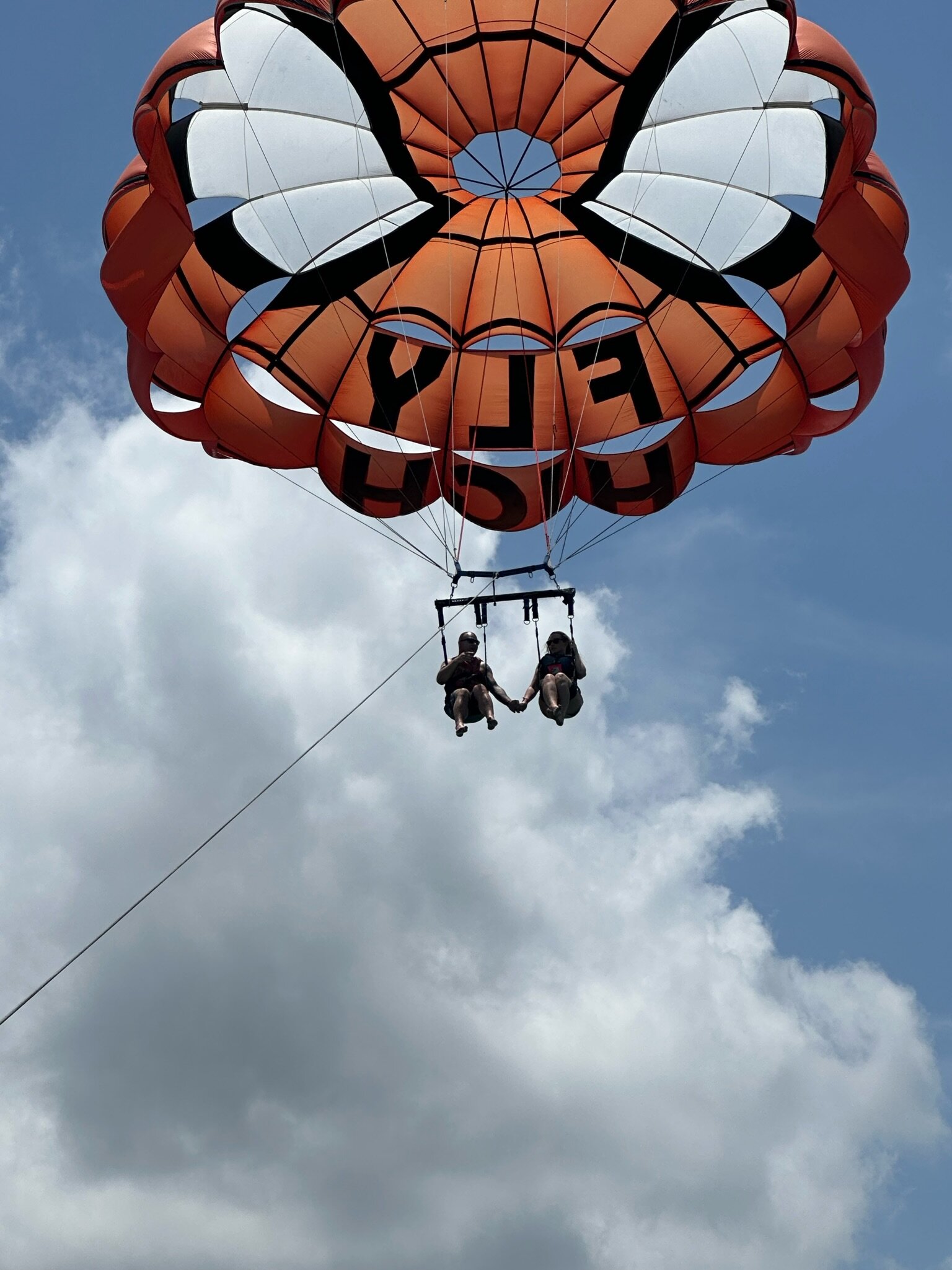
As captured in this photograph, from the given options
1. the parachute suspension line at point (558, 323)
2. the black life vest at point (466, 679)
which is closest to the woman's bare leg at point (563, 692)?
the black life vest at point (466, 679)

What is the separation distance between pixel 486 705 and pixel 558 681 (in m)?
0.58

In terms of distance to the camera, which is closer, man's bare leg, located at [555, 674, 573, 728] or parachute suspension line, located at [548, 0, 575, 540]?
man's bare leg, located at [555, 674, 573, 728]

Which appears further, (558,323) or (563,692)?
(558,323)

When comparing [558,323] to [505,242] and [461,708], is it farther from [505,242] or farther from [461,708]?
[461,708]

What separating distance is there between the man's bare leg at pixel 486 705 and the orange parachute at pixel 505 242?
83.6 inches

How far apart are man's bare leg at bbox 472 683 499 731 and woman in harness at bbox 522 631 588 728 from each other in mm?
249

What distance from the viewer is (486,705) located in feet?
39.3

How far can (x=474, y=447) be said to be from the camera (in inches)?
557

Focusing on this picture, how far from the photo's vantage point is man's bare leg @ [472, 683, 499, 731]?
1195 centimetres

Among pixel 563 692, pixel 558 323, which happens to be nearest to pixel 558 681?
pixel 563 692

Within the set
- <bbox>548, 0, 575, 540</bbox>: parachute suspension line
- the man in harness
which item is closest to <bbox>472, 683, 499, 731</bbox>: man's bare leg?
the man in harness

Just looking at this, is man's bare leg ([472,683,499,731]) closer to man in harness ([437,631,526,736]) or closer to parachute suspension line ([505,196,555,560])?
man in harness ([437,631,526,736])

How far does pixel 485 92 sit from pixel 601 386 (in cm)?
265

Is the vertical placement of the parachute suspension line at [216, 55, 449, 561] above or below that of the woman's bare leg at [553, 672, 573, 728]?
above
